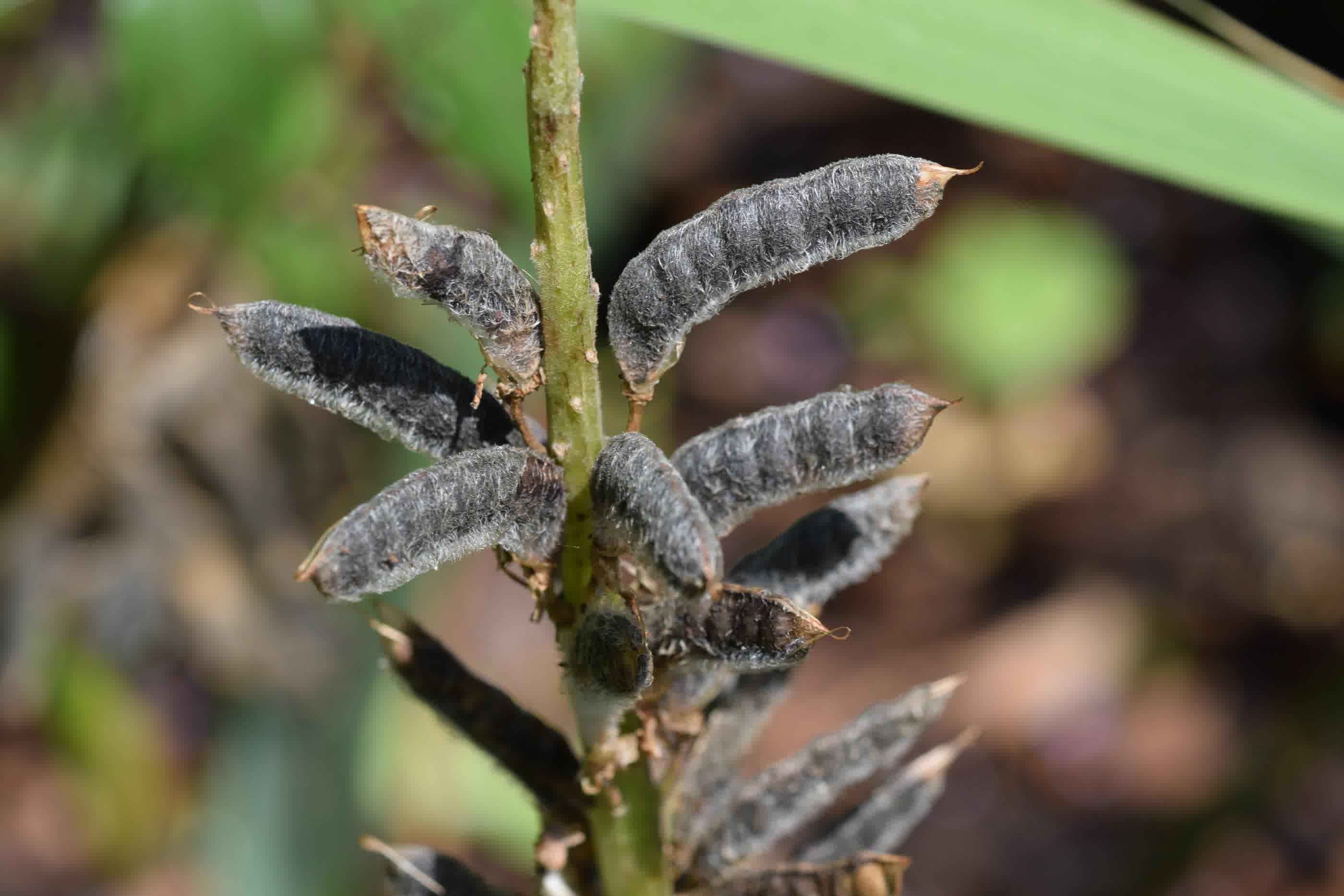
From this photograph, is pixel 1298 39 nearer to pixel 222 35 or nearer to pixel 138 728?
pixel 222 35

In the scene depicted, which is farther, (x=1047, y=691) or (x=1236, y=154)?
(x=1047, y=691)

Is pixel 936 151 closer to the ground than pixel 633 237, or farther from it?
farther from it

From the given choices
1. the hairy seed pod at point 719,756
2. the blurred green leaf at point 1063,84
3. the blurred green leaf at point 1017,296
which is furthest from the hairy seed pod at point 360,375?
the blurred green leaf at point 1017,296

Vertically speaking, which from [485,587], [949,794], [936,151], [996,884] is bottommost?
[996,884]

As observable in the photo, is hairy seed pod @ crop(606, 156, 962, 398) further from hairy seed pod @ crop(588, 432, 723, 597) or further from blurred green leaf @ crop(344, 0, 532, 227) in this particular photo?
blurred green leaf @ crop(344, 0, 532, 227)

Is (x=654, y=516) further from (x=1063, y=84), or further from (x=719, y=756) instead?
(x=1063, y=84)

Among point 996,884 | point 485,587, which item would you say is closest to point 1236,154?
A: point 996,884

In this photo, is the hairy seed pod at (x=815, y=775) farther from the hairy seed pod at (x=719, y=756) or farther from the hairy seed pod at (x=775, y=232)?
the hairy seed pod at (x=775, y=232)
